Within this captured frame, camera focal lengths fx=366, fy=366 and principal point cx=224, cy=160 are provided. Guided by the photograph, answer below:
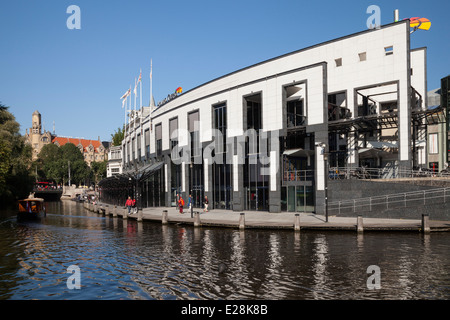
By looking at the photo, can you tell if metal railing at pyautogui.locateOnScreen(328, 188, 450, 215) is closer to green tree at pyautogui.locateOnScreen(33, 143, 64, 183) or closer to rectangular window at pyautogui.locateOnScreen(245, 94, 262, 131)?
rectangular window at pyautogui.locateOnScreen(245, 94, 262, 131)

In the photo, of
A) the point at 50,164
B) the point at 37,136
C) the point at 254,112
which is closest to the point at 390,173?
the point at 254,112

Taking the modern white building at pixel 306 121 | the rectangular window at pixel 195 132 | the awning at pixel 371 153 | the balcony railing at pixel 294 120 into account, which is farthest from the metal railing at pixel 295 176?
the rectangular window at pixel 195 132

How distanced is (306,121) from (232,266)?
23.2m

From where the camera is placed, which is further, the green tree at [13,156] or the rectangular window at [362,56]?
the green tree at [13,156]

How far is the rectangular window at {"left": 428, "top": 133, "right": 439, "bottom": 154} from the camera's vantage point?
47594mm

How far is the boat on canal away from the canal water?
16414mm

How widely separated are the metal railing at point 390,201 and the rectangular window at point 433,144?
2469 centimetres

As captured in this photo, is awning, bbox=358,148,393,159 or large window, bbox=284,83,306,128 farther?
large window, bbox=284,83,306,128

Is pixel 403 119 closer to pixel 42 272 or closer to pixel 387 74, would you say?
pixel 387 74

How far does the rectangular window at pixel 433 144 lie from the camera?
47.6 metres

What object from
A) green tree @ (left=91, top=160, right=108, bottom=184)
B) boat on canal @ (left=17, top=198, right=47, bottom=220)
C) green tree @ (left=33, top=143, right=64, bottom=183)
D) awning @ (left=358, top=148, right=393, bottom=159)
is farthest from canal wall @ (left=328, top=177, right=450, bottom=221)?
green tree @ (left=91, top=160, right=108, bottom=184)

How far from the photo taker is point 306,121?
35781 millimetres

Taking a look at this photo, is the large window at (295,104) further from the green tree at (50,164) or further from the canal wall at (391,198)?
the green tree at (50,164)

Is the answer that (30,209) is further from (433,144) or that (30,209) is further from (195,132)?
(433,144)
